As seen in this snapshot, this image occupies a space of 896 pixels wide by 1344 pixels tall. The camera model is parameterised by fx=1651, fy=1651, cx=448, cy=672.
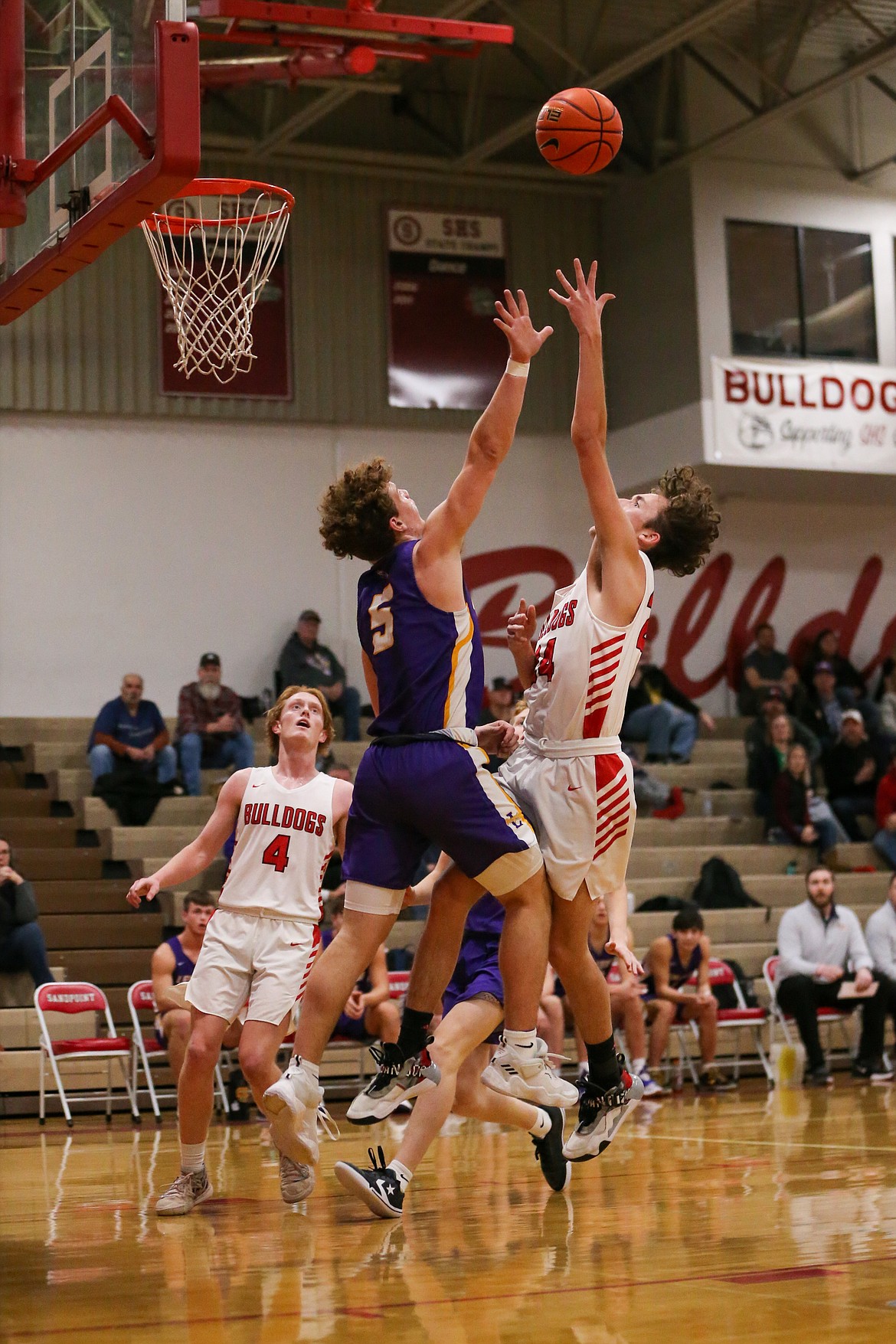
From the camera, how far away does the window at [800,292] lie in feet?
61.7

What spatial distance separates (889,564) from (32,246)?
16.5 meters

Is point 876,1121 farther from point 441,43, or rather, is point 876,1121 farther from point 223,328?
point 441,43

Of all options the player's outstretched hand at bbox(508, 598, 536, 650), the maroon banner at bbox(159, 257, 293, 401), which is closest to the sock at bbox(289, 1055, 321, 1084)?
the player's outstretched hand at bbox(508, 598, 536, 650)

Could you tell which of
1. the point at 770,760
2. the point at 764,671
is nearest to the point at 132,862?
the point at 770,760

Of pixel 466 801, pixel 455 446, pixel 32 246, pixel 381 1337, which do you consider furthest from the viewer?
pixel 455 446

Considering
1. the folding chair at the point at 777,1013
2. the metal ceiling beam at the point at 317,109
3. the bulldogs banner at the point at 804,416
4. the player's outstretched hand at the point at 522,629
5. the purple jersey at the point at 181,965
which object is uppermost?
the metal ceiling beam at the point at 317,109

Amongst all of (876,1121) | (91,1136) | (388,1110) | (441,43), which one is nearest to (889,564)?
(441,43)

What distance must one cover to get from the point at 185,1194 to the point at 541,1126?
4.97ft

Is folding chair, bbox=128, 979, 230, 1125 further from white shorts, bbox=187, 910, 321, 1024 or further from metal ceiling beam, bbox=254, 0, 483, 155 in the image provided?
metal ceiling beam, bbox=254, 0, 483, 155

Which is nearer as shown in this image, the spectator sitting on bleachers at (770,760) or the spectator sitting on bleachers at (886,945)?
the spectator sitting on bleachers at (886,945)

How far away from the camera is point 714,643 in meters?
20.1

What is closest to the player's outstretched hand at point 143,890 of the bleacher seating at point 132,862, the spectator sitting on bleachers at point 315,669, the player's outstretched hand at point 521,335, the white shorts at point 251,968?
the white shorts at point 251,968

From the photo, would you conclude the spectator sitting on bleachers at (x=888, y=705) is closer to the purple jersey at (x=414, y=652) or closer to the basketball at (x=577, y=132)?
the basketball at (x=577, y=132)

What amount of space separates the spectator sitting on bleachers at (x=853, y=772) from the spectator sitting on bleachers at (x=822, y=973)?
4.28 metres
